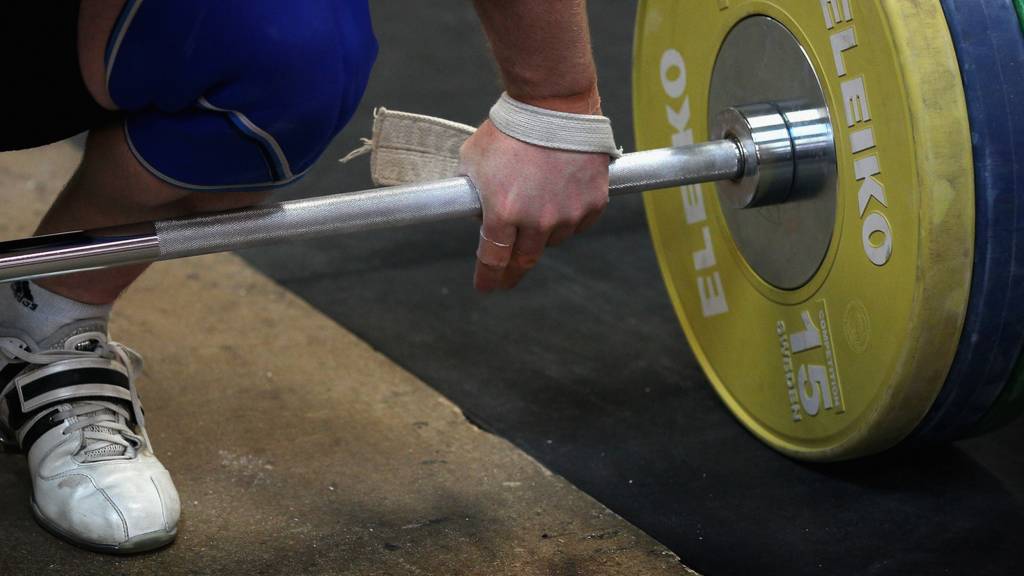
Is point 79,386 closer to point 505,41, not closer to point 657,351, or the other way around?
point 505,41

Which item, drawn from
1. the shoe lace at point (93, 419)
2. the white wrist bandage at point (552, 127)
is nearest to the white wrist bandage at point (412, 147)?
the white wrist bandage at point (552, 127)

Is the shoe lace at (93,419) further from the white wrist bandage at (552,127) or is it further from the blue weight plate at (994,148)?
the blue weight plate at (994,148)

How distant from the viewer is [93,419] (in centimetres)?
114

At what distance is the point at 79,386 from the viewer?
3.76 ft

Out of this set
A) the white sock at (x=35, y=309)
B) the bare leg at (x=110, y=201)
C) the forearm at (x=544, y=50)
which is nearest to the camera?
the forearm at (x=544, y=50)

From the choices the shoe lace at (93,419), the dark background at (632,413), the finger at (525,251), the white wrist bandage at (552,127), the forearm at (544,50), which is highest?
the forearm at (544,50)

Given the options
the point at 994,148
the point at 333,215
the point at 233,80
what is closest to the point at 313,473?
the point at 333,215

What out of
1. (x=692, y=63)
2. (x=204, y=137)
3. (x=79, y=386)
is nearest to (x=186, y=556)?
(x=79, y=386)

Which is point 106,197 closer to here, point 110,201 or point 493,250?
point 110,201

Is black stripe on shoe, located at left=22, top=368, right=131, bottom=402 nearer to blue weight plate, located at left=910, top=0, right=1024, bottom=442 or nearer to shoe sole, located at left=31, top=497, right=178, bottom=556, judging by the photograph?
shoe sole, located at left=31, top=497, right=178, bottom=556

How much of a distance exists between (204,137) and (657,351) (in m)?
0.70

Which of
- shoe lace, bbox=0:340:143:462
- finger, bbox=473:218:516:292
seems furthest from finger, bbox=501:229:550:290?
shoe lace, bbox=0:340:143:462

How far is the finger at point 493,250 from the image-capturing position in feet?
3.15

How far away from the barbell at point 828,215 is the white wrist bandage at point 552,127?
78 millimetres
